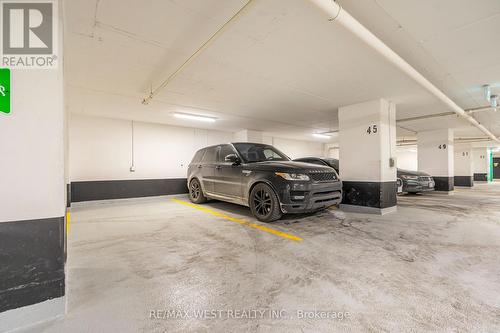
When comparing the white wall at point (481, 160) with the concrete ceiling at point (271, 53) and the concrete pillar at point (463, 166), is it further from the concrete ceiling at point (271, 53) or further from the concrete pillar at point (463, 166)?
the concrete ceiling at point (271, 53)

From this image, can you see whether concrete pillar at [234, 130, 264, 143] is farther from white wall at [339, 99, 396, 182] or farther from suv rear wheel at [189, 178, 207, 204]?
white wall at [339, 99, 396, 182]

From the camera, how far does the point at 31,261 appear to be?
54.0 inches

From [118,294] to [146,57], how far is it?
313 centimetres

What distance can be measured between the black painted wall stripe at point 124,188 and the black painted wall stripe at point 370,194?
5961 millimetres

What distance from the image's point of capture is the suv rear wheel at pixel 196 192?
6.11 m

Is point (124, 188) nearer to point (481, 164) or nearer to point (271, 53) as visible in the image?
point (271, 53)

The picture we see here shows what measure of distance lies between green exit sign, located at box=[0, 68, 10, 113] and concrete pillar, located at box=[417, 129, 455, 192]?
12271mm

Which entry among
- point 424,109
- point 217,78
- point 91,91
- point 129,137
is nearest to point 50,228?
point 217,78

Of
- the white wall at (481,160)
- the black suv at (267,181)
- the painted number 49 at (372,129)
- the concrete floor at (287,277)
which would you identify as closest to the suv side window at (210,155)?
the black suv at (267,181)

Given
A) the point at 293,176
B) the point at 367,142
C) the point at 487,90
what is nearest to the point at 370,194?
the point at 367,142

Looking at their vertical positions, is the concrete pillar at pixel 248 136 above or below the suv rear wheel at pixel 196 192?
above

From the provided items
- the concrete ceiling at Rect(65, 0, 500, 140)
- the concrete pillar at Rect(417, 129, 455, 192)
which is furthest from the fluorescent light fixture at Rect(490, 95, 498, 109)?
the concrete pillar at Rect(417, 129, 455, 192)

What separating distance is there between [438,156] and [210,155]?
32.5 ft

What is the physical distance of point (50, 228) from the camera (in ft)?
A: 4.66
